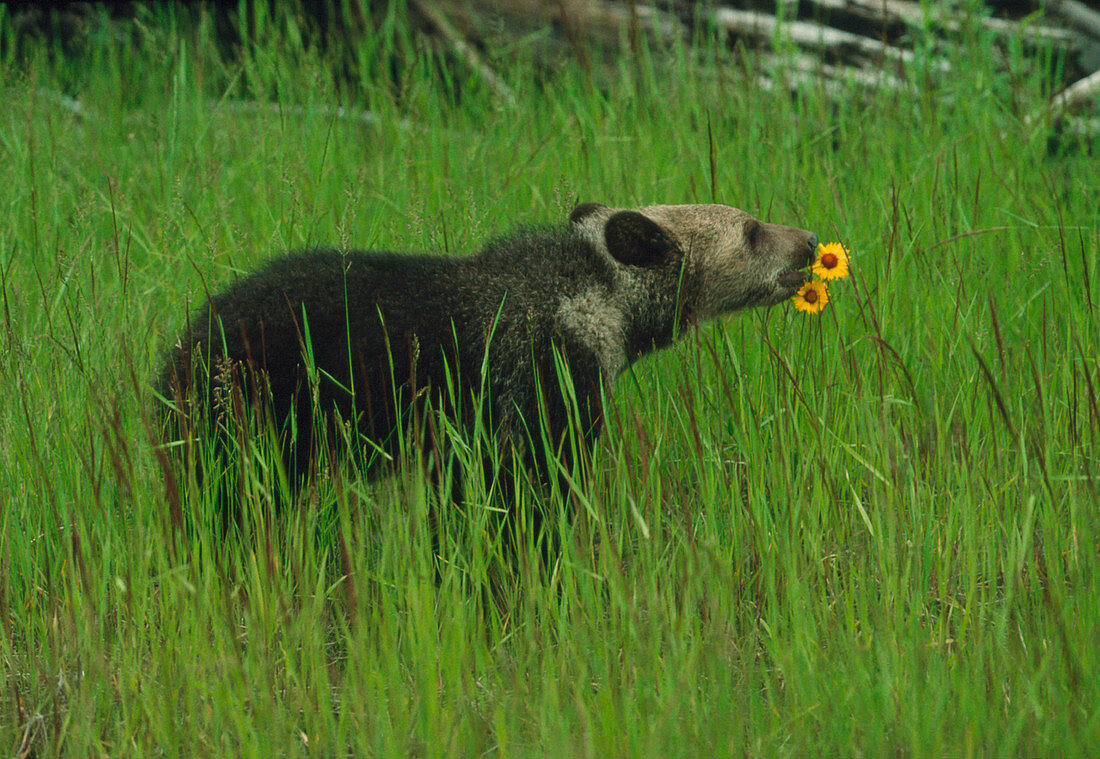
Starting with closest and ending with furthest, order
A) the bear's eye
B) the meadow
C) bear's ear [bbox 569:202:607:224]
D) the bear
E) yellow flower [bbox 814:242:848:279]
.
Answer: the meadow < the bear < yellow flower [bbox 814:242:848:279] < bear's ear [bbox 569:202:607:224] < the bear's eye

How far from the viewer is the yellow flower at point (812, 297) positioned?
155 inches

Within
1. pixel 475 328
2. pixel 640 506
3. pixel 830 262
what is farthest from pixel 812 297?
pixel 475 328

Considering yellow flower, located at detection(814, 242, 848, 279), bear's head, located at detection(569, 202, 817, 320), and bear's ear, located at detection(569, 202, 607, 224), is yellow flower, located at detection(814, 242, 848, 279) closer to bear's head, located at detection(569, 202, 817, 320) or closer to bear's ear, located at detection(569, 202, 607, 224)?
bear's head, located at detection(569, 202, 817, 320)

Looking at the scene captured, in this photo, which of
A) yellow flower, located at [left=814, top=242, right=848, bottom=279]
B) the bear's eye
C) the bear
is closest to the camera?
the bear

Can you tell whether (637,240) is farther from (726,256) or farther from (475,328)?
(475,328)

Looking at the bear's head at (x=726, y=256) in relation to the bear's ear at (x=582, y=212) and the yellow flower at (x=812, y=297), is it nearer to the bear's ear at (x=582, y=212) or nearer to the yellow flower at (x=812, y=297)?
the bear's ear at (x=582, y=212)

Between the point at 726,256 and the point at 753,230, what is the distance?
190 mm

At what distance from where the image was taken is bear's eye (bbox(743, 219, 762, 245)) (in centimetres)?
435

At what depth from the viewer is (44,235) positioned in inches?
203

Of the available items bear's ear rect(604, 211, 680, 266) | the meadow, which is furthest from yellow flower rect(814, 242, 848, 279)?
bear's ear rect(604, 211, 680, 266)

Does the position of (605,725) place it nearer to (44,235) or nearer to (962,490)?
(962,490)

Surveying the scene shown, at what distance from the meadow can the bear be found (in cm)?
20

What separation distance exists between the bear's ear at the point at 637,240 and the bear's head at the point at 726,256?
14 mm

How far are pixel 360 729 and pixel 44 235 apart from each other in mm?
3870
